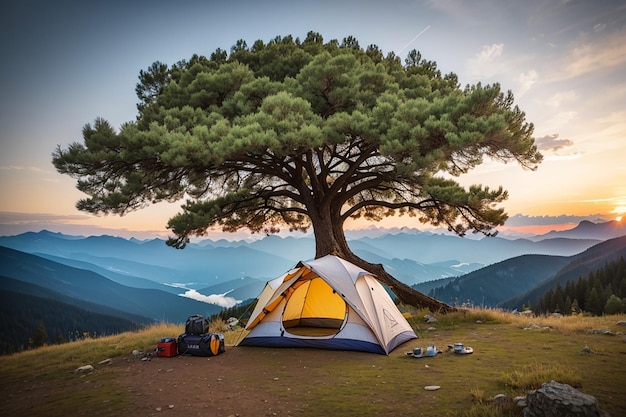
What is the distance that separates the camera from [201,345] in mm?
8250

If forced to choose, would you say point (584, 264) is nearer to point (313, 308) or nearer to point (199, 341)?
point (313, 308)

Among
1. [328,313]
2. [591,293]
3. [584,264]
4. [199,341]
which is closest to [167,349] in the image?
[199,341]

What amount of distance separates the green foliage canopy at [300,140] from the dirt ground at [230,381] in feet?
17.2

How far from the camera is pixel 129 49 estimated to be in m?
14.2

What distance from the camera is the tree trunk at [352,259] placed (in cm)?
1375

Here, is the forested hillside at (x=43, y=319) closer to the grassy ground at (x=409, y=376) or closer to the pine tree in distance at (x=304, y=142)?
the pine tree in distance at (x=304, y=142)

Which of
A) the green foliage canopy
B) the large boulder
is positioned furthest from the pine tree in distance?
the large boulder

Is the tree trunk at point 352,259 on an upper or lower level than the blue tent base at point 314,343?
upper

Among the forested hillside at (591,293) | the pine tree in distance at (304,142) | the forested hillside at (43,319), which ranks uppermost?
the pine tree in distance at (304,142)

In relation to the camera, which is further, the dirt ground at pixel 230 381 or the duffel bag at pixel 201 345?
the duffel bag at pixel 201 345

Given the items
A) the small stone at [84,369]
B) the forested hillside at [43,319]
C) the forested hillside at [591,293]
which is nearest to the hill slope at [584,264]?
the forested hillside at [591,293]

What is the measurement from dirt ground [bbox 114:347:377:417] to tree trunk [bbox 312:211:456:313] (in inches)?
225

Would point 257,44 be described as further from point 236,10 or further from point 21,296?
point 21,296

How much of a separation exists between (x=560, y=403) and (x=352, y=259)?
1065 centimetres
